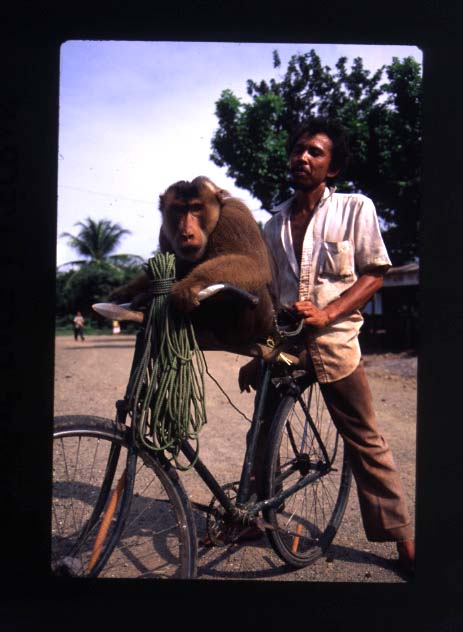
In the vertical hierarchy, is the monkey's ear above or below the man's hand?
above

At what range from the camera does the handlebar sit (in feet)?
5.26

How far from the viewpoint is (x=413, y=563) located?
2.00 metres

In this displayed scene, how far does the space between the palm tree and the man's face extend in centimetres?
71

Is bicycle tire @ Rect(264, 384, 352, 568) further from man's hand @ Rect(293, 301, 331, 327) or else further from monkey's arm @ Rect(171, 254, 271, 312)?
monkey's arm @ Rect(171, 254, 271, 312)

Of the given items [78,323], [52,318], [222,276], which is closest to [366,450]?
[222,276]

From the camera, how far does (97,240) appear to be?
2312 mm

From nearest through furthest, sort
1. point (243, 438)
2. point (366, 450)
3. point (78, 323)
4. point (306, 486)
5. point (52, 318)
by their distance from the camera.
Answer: point (52, 318), point (366, 450), point (306, 486), point (78, 323), point (243, 438)

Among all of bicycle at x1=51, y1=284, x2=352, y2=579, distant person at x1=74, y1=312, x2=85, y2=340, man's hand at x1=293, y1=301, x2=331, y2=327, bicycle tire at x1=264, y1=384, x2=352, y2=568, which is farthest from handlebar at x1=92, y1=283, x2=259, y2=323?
distant person at x1=74, y1=312, x2=85, y2=340

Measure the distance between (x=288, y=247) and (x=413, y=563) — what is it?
1.35 meters

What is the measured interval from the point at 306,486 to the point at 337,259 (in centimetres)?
105

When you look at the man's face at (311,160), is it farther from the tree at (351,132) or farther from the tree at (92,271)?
the tree at (92,271)

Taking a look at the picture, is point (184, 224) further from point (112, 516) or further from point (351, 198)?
point (112, 516)

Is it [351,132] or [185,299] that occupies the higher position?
[351,132]

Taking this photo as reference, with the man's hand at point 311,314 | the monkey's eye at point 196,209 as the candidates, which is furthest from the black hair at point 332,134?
the man's hand at point 311,314
